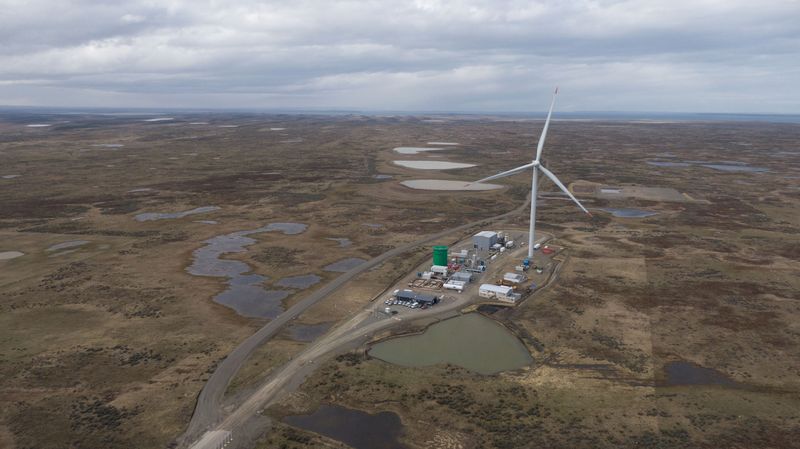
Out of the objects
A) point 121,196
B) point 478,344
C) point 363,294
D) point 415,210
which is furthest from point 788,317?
point 121,196

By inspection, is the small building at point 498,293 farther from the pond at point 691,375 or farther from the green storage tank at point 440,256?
the pond at point 691,375

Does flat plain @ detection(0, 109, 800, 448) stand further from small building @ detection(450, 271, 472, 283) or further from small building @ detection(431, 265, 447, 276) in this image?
small building @ detection(450, 271, 472, 283)

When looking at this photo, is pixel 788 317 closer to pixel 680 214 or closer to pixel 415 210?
pixel 680 214

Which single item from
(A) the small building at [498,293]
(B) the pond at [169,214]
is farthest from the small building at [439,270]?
(B) the pond at [169,214]

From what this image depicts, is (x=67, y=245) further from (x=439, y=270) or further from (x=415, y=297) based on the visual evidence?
(x=439, y=270)

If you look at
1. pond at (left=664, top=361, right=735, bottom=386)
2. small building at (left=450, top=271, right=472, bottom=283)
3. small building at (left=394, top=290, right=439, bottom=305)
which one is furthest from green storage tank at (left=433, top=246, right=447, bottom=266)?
pond at (left=664, top=361, right=735, bottom=386)

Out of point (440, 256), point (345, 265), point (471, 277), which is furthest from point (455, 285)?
point (345, 265)

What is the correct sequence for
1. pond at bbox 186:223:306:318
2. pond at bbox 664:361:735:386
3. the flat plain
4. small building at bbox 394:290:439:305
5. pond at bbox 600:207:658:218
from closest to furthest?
the flat plain < pond at bbox 664:361:735:386 < small building at bbox 394:290:439:305 < pond at bbox 186:223:306:318 < pond at bbox 600:207:658:218
